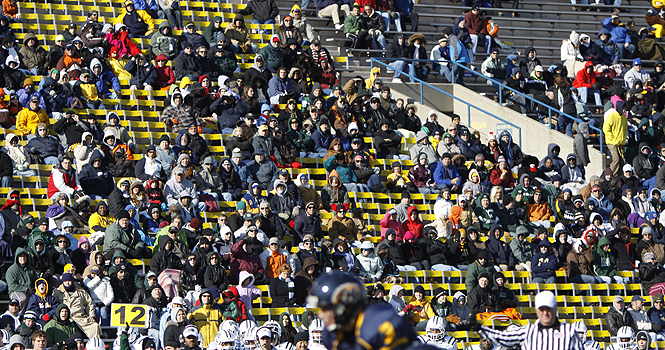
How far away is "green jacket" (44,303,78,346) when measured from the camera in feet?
40.3

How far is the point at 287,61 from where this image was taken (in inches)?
768

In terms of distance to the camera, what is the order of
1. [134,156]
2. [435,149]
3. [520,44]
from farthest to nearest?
[520,44] → [435,149] → [134,156]

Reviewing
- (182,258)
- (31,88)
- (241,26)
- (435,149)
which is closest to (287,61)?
(241,26)

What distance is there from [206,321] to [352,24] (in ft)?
32.9

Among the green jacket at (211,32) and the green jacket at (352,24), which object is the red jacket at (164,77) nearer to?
the green jacket at (211,32)

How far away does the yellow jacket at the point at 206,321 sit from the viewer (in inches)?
Result: 513

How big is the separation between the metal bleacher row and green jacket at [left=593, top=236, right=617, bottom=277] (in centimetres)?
26

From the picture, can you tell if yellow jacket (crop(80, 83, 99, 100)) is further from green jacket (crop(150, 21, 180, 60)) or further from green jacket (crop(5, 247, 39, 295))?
green jacket (crop(5, 247, 39, 295))

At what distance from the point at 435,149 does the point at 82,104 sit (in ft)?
20.6

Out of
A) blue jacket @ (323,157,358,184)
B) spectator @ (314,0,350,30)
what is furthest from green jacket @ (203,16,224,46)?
blue jacket @ (323,157,358,184)

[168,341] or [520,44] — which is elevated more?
[520,44]

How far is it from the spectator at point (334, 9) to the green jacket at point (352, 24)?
339 mm

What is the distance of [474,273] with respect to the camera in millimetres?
15266

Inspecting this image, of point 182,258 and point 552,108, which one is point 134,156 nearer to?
point 182,258
